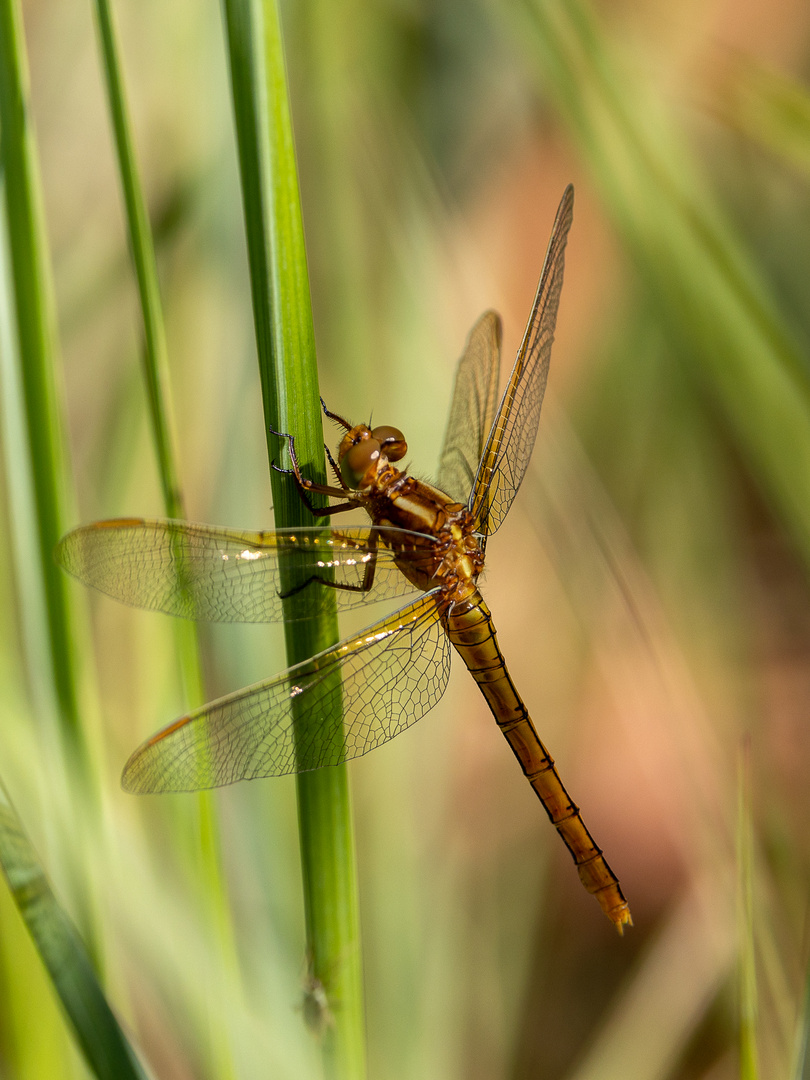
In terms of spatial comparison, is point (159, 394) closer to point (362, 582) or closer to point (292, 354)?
point (292, 354)

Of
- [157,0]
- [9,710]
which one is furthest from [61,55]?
[9,710]

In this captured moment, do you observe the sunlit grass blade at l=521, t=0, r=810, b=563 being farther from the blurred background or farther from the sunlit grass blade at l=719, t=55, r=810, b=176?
the sunlit grass blade at l=719, t=55, r=810, b=176

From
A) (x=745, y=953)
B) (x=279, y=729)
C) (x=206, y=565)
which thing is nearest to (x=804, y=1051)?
(x=745, y=953)

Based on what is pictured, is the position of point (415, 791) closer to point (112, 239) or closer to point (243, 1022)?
point (243, 1022)

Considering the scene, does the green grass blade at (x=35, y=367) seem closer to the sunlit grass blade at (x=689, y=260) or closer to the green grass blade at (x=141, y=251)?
the green grass blade at (x=141, y=251)

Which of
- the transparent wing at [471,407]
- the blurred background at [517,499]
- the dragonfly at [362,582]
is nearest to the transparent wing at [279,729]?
the dragonfly at [362,582]

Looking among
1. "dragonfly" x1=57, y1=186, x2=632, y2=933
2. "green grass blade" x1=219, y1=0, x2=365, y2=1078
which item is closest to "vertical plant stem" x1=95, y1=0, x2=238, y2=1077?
"dragonfly" x1=57, y1=186, x2=632, y2=933
